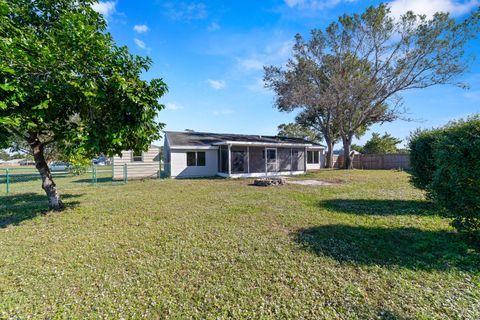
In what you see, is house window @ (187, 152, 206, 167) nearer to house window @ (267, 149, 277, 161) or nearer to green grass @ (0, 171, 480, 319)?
house window @ (267, 149, 277, 161)

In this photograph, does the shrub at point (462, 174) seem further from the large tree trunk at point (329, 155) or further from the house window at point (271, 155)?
the large tree trunk at point (329, 155)

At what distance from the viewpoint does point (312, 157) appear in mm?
23453

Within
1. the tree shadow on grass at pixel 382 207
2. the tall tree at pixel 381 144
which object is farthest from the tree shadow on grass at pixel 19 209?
the tall tree at pixel 381 144

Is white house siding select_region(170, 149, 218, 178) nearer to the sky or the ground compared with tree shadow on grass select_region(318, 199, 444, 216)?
nearer to the sky

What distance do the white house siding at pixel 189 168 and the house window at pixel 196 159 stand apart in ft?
0.76

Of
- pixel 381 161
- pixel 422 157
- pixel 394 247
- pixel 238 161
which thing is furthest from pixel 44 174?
pixel 381 161

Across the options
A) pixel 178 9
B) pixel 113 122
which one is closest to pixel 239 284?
pixel 113 122

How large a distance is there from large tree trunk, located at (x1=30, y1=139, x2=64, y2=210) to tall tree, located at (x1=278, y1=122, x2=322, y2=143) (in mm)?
33505

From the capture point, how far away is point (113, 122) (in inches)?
188

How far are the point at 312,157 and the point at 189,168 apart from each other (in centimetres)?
1488

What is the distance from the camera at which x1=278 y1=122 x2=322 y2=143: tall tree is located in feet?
119

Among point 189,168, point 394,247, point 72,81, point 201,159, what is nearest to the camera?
point 394,247

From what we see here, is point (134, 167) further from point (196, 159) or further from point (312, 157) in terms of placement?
point (312, 157)

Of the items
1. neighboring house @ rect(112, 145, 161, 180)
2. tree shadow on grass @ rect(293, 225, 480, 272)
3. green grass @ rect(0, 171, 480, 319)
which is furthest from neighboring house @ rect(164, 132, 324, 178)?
tree shadow on grass @ rect(293, 225, 480, 272)
